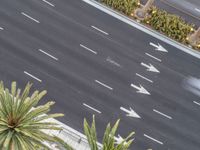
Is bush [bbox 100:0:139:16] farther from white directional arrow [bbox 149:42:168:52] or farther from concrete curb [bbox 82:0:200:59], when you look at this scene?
white directional arrow [bbox 149:42:168:52]

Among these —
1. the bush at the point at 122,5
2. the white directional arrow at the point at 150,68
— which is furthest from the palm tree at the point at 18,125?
the bush at the point at 122,5

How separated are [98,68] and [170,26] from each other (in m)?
11.0

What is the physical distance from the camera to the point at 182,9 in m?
49.5

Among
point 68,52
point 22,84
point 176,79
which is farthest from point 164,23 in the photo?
point 22,84

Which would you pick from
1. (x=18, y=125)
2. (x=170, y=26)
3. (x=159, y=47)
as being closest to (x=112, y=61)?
(x=159, y=47)

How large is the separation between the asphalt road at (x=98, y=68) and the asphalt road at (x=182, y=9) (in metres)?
5.30

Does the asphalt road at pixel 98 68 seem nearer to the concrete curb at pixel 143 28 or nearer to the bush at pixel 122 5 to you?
the concrete curb at pixel 143 28

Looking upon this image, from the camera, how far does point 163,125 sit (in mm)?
41344

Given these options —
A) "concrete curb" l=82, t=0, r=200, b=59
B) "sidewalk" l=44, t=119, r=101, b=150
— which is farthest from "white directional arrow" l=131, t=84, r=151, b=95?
"sidewalk" l=44, t=119, r=101, b=150

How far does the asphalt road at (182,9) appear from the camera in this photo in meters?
49.2

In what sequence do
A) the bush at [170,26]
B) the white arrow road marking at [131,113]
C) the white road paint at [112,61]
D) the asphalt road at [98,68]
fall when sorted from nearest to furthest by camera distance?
the asphalt road at [98,68] → the white arrow road marking at [131,113] → the white road paint at [112,61] → the bush at [170,26]

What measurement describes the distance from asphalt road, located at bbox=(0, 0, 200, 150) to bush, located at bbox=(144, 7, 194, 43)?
183cm

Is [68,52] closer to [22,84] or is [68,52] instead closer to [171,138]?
[22,84]

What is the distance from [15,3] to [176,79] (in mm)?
20531
